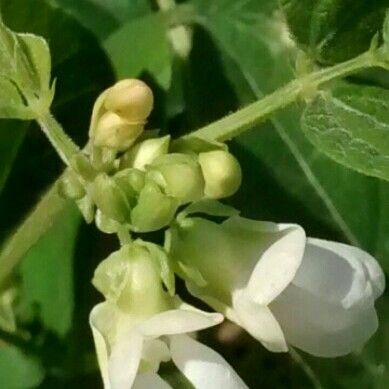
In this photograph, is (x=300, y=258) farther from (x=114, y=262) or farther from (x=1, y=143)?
(x=1, y=143)

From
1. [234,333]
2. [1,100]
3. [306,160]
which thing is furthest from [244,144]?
[1,100]

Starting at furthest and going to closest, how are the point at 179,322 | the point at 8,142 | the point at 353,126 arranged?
the point at 8,142 < the point at 353,126 < the point at 179,322

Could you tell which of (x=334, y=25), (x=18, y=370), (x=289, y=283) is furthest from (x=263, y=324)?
(x=18, y=370)

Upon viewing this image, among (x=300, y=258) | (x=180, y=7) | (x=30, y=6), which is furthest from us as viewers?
(x=180, y=7)

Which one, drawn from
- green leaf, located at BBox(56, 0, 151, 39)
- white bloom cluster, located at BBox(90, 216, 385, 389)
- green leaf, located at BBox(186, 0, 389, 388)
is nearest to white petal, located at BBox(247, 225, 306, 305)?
white bloom cluster, located at BBox(90, 216, 385, 389)

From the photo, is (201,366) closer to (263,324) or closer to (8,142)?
(263,324)
